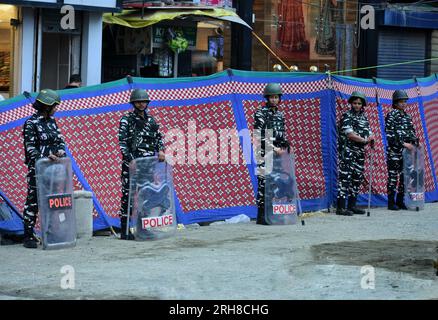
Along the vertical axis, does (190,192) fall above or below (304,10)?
below

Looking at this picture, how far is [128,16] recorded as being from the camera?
20.2 meters

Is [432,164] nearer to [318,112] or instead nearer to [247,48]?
[318,112]

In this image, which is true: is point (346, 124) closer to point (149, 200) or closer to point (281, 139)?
point (281, 139)

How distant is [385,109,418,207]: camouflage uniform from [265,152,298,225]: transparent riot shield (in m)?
2.64

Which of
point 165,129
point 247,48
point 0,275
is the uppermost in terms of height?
point 247,48

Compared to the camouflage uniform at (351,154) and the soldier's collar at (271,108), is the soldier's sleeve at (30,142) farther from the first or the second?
the camouflage uniform at (351,154)

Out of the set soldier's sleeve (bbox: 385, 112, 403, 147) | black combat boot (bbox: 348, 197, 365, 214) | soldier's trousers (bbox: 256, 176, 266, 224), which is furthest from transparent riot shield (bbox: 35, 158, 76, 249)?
soldier's sleeve (bbox: 385, 112, 403, 147)

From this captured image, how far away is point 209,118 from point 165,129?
0.79 metres

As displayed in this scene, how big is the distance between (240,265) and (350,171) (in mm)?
5408

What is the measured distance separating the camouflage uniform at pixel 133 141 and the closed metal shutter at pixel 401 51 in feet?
49.3

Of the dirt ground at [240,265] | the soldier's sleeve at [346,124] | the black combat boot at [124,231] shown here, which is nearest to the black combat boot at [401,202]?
the soldier's sleeve at [346,124]

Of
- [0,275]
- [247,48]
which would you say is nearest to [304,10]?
[247,48]

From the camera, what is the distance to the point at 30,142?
1188 centimetres

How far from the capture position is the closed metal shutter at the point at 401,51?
27.3 m
